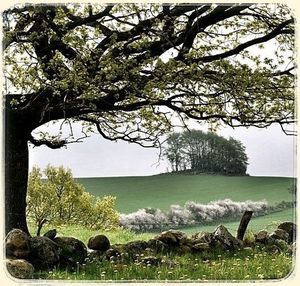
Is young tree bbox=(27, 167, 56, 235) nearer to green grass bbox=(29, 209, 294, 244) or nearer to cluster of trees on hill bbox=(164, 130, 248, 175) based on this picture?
green grass bbox=(29, 209, 294, 244)

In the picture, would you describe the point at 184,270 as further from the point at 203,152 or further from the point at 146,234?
the point at 203,152

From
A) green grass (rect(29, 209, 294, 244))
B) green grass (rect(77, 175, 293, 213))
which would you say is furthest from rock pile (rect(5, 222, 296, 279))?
green grass (rect(77, 175, 293, 213))

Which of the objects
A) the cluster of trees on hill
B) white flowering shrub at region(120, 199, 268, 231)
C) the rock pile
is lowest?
the rock pile

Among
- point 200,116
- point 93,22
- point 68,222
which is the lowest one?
point 68,222

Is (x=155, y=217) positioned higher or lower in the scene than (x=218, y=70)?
lower

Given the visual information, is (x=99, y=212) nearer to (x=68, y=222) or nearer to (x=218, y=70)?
(x=68, y=222)

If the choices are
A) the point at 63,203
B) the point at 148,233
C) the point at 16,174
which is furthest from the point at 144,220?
the point at 16,174

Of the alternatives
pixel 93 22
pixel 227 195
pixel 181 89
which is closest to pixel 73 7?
pixel 93 22
